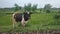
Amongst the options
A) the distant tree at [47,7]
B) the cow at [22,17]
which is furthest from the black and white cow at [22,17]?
the distant tree at [47,7]

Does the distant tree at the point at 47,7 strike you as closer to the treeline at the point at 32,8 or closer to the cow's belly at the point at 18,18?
the treeline at the point at 32,8

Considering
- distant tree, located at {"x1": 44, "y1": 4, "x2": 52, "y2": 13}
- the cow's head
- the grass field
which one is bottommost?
the grass field

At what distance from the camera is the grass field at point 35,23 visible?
1.75 m

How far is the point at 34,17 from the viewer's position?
177 cm

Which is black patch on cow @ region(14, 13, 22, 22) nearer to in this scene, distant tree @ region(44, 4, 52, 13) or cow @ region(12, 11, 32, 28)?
cow @ region(12, 11, 32, 28)

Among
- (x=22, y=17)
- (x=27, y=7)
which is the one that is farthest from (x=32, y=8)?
(x=22, y=17)

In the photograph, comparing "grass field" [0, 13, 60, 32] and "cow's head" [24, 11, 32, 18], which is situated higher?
"cow's head" [24, 11, 32, 18]

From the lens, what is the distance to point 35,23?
177 cm

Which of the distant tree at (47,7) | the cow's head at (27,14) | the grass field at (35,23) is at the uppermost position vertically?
the distant tree at (47,7)

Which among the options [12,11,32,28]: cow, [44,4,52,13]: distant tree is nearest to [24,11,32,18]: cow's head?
[12,11,32,28]: cow

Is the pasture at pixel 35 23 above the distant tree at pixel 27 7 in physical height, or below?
below

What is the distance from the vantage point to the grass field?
Result: 175 cm

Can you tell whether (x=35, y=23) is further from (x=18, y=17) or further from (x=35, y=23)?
(x=18, y=17)

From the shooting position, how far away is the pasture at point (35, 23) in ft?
5.73
